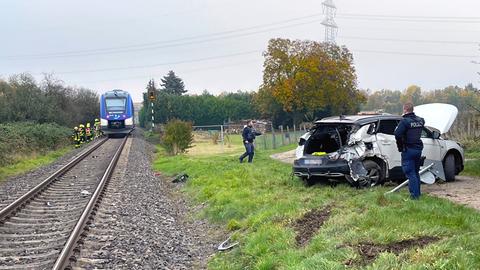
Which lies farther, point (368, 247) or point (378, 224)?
point (378, 224)

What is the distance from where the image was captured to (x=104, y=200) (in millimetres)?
13172

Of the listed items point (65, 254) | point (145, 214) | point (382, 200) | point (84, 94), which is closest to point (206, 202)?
point (145, 214)

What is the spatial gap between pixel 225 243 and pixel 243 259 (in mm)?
1408

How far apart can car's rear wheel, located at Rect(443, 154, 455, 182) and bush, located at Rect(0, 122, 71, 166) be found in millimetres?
18729

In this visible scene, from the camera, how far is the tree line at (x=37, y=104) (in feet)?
139

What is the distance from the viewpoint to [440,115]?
46.6 ft

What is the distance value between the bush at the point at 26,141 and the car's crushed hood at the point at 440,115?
18.0m

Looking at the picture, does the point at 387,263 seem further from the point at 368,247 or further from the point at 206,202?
the point at 206,202

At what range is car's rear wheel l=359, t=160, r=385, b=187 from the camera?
11.5 metres

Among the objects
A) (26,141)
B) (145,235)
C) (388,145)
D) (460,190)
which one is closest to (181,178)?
(388,145)

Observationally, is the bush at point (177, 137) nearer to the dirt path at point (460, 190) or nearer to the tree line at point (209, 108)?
the dirt path at point (460, 190)

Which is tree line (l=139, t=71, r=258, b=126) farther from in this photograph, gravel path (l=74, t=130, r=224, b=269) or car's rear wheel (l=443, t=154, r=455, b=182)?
car's rear wheel (l=443, t=154, r=455, b=182)

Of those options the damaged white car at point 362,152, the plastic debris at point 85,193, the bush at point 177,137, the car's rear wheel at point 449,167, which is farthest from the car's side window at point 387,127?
the bush at point 177,137

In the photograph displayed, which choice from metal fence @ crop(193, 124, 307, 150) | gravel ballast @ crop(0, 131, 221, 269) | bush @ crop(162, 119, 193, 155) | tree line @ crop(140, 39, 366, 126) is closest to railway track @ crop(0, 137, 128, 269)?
gravel ballast @ crop(0, 131, 221, 269)
